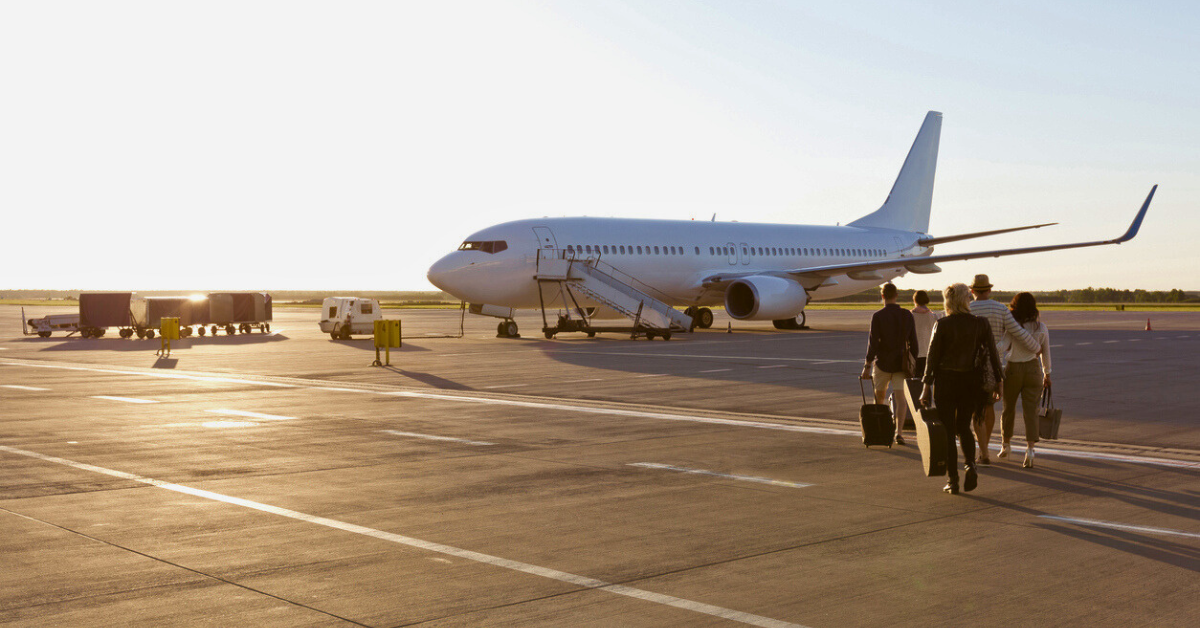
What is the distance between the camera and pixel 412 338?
38.4 meters

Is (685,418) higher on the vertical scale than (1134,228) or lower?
lower

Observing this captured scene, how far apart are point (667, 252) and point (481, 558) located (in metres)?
34.0

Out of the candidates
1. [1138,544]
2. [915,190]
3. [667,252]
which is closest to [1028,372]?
[1138,544]

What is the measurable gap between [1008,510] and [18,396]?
16157 millimetres

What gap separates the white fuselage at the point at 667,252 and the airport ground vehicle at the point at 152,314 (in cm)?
1330

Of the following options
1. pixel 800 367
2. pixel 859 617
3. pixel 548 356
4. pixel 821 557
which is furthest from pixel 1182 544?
pixel 548 356

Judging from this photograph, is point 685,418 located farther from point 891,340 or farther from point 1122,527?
point 1122,527

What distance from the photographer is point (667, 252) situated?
40.5 metres

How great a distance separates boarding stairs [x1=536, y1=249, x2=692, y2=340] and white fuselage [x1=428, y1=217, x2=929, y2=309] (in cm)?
42

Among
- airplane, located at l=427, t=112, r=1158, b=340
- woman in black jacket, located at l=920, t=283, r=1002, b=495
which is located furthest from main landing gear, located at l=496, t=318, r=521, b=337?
woman in black jacket, located at l=920, t=283, r=1002, b=495

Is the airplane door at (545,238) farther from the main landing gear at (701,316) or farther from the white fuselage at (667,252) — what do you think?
the main landing gear at (701,316)

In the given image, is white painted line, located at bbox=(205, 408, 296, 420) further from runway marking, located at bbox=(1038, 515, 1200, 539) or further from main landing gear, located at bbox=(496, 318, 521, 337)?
main landing gear, located at bbox=(496, 318, 521, 337)

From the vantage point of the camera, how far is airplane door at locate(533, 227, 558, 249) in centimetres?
3644

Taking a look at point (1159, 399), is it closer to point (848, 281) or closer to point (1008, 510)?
point (1008, 510)
